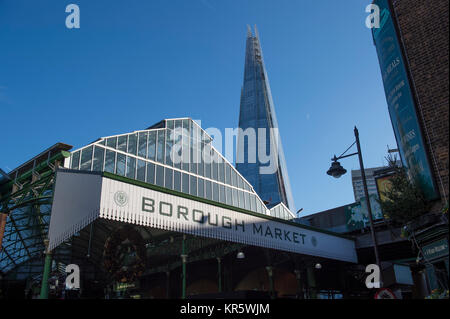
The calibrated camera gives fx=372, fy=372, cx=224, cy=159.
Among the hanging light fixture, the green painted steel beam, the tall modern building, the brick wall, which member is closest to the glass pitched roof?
the green painted steel beam

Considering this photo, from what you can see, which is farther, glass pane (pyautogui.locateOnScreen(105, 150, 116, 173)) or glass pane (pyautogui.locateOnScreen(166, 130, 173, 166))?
glass pane (pyautogui.locateOnScreen(166, 130, 173, 166))

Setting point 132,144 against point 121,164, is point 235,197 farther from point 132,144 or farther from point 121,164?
point 121,164

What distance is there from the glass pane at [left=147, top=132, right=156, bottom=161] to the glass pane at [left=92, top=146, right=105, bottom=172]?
3.54 m

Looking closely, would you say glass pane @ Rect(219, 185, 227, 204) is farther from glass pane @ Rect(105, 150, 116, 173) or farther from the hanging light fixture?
the hanging light fixture

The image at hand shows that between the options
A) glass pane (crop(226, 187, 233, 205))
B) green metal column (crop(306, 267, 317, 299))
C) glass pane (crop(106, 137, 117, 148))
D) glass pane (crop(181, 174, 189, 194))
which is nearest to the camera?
glass pane (crop(106, 137, 117, 148))

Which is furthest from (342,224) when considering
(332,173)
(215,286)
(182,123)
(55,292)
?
(55,292)

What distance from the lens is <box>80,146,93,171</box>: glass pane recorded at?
2347cm

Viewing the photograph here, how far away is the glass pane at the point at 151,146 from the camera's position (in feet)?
88.9

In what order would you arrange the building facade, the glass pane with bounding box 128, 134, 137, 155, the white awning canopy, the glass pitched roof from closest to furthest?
the building facade, the white awning canopy, the glass pitched roof, the glass pane with bounding box 128, 134, 137, 155

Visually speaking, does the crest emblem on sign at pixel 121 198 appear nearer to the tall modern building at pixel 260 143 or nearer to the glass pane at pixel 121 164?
the glass pane at pixel 121 164

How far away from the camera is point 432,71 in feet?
46.1

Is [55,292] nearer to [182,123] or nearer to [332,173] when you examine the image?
[182,123]

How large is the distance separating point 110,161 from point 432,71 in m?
19.2
